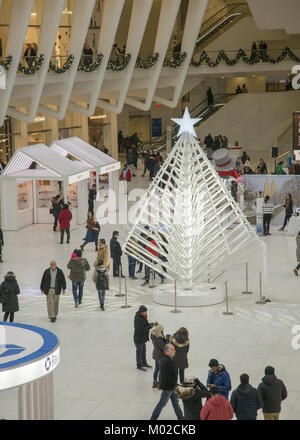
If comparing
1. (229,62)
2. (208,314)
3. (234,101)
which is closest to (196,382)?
(208,314)

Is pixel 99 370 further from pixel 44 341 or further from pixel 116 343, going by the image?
pixel 44 341

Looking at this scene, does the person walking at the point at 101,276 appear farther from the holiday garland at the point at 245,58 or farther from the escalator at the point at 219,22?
the escalator at the point at 219,22

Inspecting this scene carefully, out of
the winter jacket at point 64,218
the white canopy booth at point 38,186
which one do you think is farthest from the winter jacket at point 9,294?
the white canopy booth at point 38,186

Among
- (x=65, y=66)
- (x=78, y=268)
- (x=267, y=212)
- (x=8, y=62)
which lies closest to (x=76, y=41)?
(x=65, y=66)

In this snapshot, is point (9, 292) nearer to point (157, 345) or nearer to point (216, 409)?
point (157, 345)

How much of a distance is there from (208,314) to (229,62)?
2856 cm

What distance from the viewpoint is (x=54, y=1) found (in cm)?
3055

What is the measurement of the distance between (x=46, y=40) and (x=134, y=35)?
602 centimetres

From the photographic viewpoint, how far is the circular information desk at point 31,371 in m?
9.48

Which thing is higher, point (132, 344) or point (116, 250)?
point (116, 250)

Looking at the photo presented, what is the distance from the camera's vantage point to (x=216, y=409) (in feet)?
33.2

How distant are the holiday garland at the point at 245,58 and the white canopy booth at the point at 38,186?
47.8 ft

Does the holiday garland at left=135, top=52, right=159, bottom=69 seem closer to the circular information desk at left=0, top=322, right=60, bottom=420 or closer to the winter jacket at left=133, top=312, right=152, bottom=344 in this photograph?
the winter jacket at left=133, top=312, right=152, bottom=344

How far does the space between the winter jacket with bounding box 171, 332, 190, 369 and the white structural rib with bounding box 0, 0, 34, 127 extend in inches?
681
